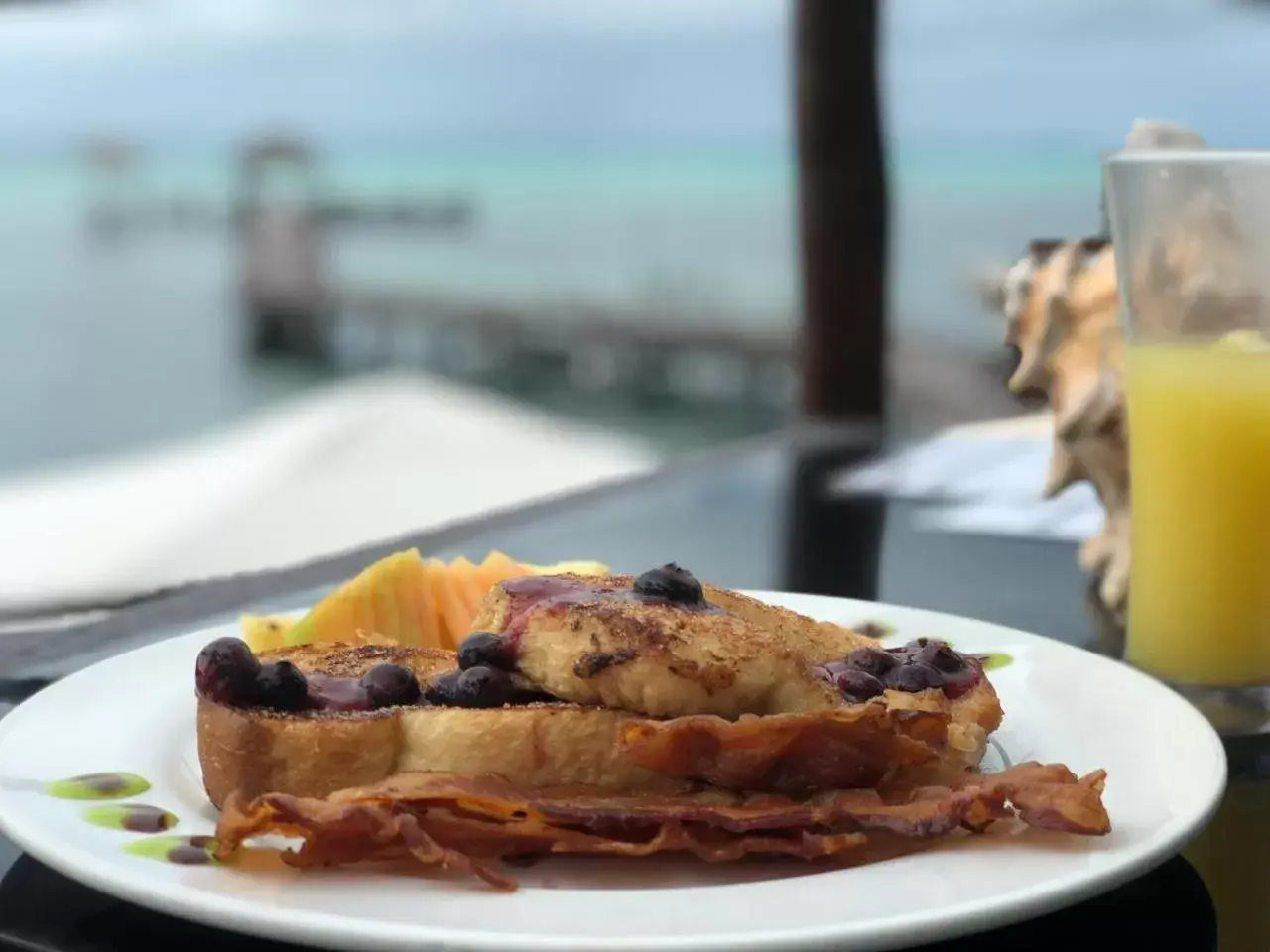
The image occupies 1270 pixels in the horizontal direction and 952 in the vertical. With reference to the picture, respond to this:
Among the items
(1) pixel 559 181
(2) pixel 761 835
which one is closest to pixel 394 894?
(2) pixel 761 835

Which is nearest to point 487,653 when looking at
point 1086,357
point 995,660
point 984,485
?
point 995,660

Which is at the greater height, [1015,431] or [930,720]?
[930,720]

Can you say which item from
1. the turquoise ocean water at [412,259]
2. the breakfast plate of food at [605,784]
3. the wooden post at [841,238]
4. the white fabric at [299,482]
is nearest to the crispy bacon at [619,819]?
the breakfast plate of food at [605,784]

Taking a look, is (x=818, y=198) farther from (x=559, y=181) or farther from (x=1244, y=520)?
(x=559, y=181)

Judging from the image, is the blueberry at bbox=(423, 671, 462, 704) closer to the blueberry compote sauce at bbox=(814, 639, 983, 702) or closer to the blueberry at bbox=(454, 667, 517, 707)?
the blueberry at bbox=(454, 667, 517, 707)

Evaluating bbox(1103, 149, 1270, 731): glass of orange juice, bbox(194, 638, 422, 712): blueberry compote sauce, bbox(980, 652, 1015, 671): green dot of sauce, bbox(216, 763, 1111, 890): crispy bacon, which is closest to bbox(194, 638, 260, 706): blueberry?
bbox(194, 638, 422, 712): blueberry compote sauce

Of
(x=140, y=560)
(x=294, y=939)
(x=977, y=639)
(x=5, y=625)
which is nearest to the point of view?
(x=294, y=939)

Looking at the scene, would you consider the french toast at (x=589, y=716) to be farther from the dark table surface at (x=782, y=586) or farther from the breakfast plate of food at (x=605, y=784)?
the dark table surface at (x=782, y=586)
